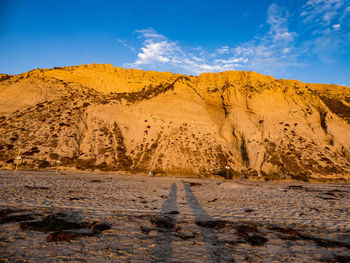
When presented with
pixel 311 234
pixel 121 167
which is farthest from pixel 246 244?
pixel 121 167

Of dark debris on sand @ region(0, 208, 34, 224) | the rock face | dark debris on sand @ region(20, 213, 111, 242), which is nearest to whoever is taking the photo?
dark debris on sand @ region(20, 213, 111, 242)

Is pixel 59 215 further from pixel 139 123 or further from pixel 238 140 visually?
pixel 238 140

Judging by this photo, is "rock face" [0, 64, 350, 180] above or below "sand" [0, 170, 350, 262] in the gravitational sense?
above

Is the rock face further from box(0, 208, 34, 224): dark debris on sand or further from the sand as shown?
box(0, 208, 34, 224): dark debris on sand

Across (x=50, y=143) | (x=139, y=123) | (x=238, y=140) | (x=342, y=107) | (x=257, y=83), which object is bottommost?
(x=50, y=143)

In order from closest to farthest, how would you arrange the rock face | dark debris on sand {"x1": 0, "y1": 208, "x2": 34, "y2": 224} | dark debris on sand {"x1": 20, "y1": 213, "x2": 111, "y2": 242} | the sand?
the sand, dark debris on sand {"x1": 20, "y1": 213, "x2": 111, "y2": 242}, dark debris on sand {"x1": 0, "y1": 208, "x2": 34, "y2": 224}, the rock face

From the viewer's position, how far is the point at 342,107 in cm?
4466

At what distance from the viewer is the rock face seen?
30703mm

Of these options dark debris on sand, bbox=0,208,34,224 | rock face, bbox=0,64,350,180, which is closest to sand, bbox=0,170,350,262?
dark debris on sand, bbox=0,208,34,224

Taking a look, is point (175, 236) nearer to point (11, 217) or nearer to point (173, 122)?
point (11, 217)

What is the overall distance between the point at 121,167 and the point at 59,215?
23.1 meters

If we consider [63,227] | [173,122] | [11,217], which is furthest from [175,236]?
[173,122]

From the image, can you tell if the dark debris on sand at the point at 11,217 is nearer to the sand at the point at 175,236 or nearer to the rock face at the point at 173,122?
the sand at the point at 175,236

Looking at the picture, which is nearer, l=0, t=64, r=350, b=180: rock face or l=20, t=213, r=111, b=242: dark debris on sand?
l=20, t=213, r=111, b=242: dark debris on sand
